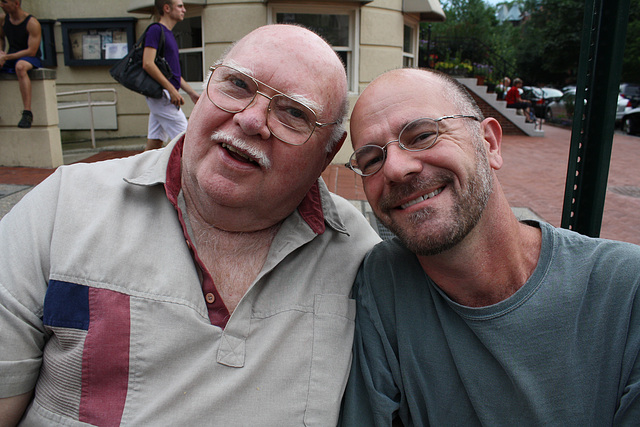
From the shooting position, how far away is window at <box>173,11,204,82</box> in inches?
343

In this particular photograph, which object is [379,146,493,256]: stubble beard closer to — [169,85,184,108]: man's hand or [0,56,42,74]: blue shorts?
[169,85,184,108]: man's hand

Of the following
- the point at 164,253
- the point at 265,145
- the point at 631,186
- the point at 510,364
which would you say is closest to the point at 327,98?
the point at 265,145

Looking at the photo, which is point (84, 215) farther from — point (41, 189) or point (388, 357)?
point (388, 357)

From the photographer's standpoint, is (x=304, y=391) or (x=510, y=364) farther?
(x=304, y=391)

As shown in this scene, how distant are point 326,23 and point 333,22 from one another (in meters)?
0.12

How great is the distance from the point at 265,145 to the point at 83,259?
71 centimetres

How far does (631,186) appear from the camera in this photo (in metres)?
8.52

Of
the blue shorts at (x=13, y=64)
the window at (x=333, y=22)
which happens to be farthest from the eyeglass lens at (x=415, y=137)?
the window at (x=333, y=22)

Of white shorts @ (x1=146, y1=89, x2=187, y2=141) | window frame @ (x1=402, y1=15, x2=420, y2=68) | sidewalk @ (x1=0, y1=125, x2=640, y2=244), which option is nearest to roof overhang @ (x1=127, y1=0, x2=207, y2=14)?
sidewalk @ (x1=0, y1=125, x2=640, y2=244)

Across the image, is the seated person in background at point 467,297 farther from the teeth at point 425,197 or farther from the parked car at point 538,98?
the parked car at point 538,98

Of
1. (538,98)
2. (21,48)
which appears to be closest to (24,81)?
(21,48)

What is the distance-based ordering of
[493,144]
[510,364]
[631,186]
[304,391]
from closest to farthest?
[510,364]
[304,391]
[493,144]
[631,186]

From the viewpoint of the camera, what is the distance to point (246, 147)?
1.78 m

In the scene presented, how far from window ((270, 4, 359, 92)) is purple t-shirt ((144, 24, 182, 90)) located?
129 inches
